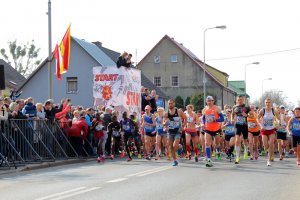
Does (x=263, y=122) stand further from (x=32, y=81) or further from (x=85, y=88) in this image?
(x=32, y=81)

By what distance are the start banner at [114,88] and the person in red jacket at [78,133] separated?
2.54 m

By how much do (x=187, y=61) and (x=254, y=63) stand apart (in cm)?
1666

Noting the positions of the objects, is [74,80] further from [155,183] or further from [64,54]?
[155,183]

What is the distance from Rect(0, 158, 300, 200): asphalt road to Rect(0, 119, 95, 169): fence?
1.02 m

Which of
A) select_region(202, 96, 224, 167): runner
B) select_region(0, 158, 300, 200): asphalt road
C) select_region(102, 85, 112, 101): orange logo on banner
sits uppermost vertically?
select_region(102, 85, 112, 101): orange logo on banner

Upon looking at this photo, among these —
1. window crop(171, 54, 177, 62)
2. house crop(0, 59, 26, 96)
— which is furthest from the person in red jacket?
window crop(171, 54, 177, 62)

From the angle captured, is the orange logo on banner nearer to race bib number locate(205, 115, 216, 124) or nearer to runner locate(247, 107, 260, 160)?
runner locate(247, 107, 260, 160)

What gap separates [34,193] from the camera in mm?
10086

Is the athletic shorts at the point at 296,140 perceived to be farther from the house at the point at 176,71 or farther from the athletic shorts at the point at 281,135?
the house at the point at 176,71

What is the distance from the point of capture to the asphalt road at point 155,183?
9.70 metres

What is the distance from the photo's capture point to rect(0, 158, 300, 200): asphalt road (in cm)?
970

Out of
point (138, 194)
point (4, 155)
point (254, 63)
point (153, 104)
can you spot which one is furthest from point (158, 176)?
point (254, 63)

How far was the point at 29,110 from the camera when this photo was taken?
684 inches

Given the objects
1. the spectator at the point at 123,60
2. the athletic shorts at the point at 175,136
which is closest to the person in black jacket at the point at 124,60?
the spectator at the point at 123,60
